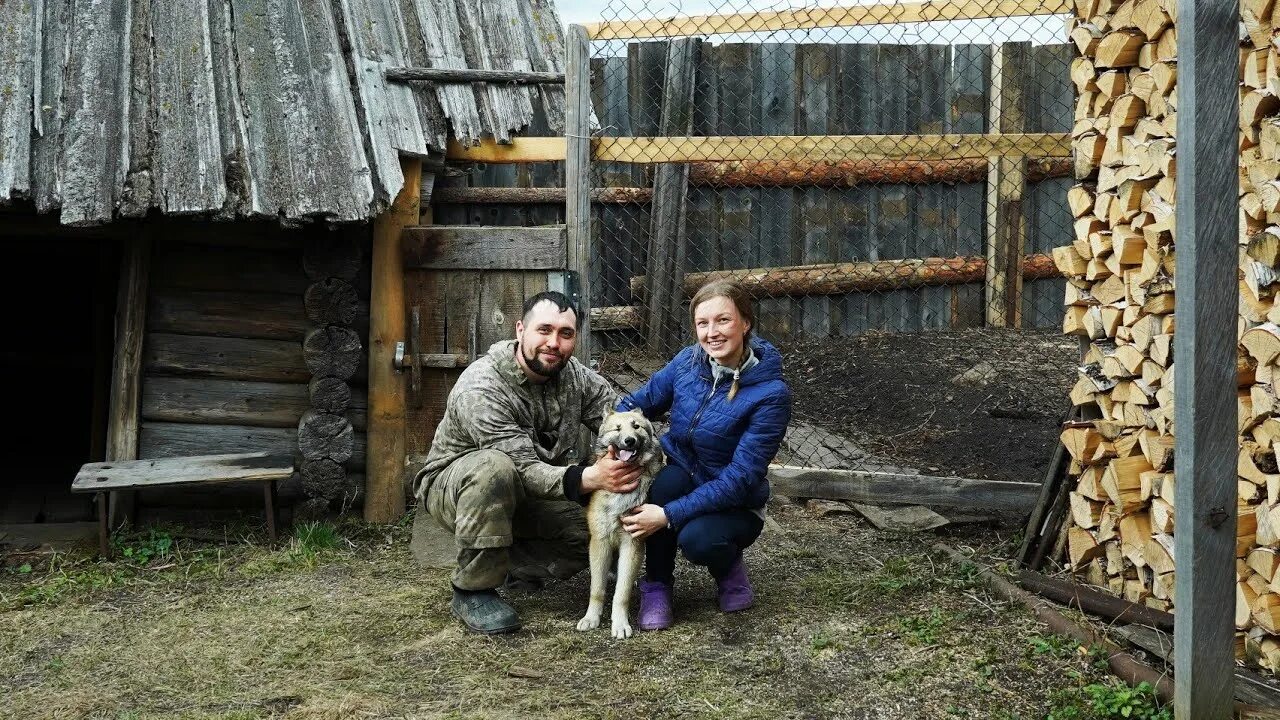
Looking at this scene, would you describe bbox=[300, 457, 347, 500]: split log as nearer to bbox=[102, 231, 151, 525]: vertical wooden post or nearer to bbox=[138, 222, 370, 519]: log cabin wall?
bbox=[138, 222, 370, 519]: log cabin wall

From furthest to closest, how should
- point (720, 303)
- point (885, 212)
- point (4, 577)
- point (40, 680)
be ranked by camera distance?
point (885, 212) < point (4, 577) < point (720, 303) < point (40, 680)

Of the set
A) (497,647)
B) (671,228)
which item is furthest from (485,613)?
(671,228)

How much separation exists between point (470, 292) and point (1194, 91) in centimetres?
415

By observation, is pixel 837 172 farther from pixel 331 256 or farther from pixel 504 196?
pixel 331 256

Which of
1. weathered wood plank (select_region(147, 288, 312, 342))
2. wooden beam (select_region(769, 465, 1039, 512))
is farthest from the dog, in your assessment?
weathered wood plank (select_region(147, 288, 312, 342))

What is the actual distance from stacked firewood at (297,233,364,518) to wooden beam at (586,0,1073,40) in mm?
2853

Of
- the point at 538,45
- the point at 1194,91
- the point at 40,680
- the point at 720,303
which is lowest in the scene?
the point at 40,680

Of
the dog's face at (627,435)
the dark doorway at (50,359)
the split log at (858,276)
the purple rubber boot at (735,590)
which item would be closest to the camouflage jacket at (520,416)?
the dog's face at (627,435)

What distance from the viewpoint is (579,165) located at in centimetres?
643

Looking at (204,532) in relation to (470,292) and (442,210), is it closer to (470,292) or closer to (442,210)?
(470,292)

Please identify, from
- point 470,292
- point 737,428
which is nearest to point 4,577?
point 470,292

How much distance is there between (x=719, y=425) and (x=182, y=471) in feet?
9.78

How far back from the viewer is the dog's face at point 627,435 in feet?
15.0

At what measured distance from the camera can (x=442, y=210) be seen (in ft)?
29.6
